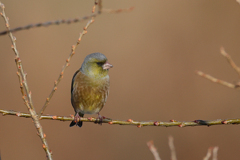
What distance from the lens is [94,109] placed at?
3.74 m

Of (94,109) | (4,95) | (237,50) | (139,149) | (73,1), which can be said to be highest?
(73,1)

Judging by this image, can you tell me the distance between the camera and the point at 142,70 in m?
7.98

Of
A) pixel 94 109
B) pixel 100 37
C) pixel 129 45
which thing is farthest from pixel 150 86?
pixel 94 109

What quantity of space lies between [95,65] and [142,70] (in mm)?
4425

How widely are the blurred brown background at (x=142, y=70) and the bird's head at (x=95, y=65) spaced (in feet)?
11.8

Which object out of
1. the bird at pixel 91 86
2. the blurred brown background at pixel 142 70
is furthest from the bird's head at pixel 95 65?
the blurred brown background at pixel 142 70

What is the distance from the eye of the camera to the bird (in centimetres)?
362

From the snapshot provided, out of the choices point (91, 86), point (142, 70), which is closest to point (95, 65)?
point (91, 86)

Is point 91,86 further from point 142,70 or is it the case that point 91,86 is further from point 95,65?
point 142,70

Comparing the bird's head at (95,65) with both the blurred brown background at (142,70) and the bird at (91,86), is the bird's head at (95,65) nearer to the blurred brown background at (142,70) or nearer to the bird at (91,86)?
the bird at (91,86)

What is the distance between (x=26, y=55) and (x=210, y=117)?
4592 millimetres

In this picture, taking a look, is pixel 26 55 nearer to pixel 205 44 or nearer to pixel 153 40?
pixel 153 40

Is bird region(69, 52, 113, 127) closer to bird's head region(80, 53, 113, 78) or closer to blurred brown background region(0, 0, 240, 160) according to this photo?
bird's head region(80, 53, 113, 78)

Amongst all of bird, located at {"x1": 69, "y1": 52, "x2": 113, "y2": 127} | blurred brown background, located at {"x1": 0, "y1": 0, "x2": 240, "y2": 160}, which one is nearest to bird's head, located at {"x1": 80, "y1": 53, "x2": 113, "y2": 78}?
bird, located at {"x1": 69, "y1": 52, "x2": 113, "y2": 127}
